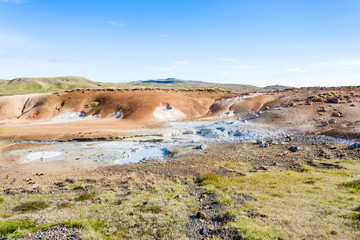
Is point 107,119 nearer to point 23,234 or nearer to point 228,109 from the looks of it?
point 228,109

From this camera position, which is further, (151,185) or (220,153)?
(220,153)

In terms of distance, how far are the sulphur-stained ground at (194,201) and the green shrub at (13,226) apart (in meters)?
0.03

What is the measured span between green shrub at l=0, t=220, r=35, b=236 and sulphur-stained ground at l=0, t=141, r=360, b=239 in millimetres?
34

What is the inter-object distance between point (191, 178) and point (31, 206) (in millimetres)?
10400

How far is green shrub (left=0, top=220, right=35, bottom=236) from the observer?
9.16m

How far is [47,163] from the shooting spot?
23281 mm

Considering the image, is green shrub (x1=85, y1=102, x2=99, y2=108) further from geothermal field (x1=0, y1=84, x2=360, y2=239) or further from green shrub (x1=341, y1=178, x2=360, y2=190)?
green shrub (x1=341, y1=178, x2=360, y2=190)

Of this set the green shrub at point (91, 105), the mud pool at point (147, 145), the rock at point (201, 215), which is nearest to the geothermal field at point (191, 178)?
the rock at point (201, 215)

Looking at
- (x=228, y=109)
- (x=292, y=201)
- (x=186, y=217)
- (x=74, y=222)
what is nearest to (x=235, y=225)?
(x=186, y=217)

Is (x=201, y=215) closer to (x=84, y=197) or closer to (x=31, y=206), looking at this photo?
(x=84, y=197)

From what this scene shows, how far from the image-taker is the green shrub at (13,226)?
9164 mm

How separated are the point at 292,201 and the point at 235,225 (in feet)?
13.7

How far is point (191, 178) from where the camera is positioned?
57.1 feet

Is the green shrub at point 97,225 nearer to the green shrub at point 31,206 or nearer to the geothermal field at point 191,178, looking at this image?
the geothermal field at point 191,178
